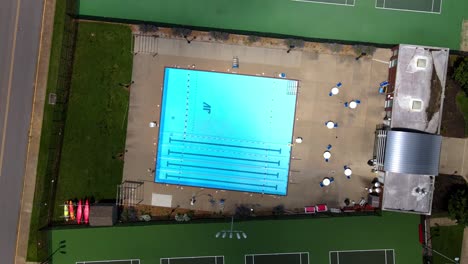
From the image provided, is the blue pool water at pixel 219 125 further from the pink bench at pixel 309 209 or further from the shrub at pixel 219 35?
the pink bench at pixel 309 209

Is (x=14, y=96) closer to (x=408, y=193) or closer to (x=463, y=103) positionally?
(x=408, y=193)

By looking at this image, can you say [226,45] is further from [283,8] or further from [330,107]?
[330,107]

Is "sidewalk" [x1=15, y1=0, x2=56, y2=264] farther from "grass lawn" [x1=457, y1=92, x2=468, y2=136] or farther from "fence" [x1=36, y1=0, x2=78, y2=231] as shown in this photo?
"grass lawn" [x1=457, y1=92, x2=468, y2=136]

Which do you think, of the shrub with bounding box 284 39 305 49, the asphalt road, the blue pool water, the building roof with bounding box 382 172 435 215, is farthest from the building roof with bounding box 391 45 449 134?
the asphalt road

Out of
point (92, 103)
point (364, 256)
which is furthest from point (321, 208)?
point (92, 103)

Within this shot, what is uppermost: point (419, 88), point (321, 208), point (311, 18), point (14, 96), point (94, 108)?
point (311, 18)

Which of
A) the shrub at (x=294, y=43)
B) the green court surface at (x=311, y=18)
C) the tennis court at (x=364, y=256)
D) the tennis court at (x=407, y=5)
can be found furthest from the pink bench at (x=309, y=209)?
the tennis court at (x=407, y=5)
